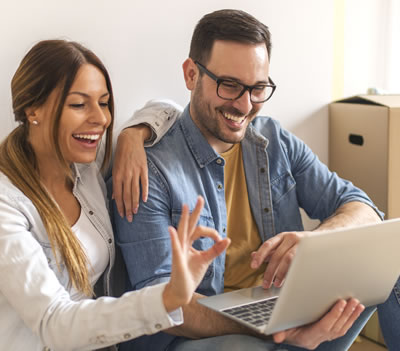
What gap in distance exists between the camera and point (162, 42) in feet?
5.96

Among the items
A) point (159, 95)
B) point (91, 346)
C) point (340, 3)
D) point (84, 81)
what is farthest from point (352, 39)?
point (91, 346)

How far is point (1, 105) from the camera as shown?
154 cm

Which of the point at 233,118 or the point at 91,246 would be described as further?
the point at 233,118

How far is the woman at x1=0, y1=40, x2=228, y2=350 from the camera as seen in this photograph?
1078 millimetres

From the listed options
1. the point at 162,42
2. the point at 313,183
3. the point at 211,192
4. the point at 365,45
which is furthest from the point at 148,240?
the point at 365,45

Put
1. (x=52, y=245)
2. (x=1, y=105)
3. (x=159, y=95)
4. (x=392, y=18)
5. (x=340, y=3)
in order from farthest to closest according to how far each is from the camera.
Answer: (x=392, y=18)
(x=340, y=3)
(x=159, y=95)
(x=1, y=105)
(x=52, y=245)

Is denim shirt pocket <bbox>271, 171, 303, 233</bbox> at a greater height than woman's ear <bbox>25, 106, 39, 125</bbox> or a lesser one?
lesser

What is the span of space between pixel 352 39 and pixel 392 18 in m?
0.23

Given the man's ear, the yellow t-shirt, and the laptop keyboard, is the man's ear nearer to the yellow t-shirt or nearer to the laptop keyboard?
the yellow t-shirt

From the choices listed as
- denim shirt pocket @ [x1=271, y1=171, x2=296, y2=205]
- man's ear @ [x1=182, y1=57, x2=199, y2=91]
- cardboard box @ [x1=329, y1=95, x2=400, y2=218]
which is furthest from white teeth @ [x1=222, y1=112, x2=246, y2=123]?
cardboard box @ [x1=329, y1=95, x2=400, y2=218]

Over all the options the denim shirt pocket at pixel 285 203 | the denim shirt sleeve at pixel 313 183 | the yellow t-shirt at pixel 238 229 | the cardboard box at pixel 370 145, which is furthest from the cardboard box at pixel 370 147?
the yellow t-shirt at pixel 238 229

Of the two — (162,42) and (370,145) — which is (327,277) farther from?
(370,145)

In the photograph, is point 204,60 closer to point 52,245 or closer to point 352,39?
point 52,245

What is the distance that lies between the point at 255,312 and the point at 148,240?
1.08 feet
